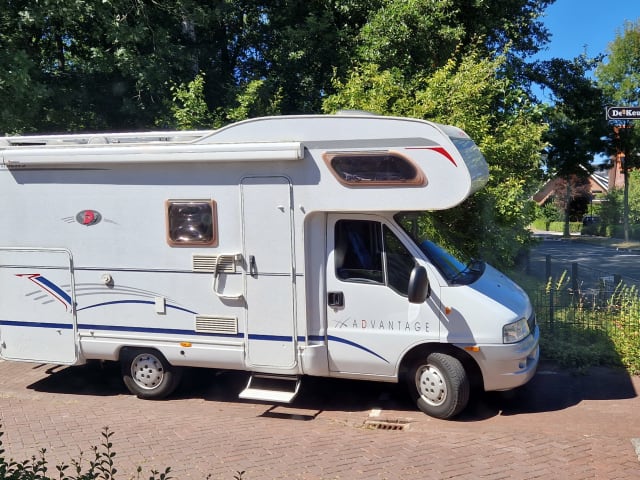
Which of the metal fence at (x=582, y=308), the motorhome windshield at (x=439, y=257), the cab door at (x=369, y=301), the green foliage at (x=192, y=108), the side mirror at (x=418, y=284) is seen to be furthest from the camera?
the green foliage at (x=192, y=108)

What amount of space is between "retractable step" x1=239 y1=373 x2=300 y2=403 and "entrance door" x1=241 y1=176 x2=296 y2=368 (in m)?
0.28

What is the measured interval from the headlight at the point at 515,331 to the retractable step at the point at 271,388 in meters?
2.13

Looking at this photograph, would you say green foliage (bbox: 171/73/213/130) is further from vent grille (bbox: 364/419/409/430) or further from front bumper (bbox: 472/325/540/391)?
front bumper (bbox: 472/325/540/391)

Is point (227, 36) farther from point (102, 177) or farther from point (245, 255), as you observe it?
point (245, 255)

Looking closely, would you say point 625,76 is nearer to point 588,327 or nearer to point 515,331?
point 588,327

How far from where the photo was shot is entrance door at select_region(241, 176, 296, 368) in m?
6.02

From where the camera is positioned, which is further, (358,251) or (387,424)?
(358,251)

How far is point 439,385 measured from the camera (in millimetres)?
5859

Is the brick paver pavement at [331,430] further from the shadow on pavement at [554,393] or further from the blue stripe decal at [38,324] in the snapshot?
the blue stripe decal at [38,324]

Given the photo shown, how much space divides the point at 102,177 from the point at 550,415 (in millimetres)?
5236

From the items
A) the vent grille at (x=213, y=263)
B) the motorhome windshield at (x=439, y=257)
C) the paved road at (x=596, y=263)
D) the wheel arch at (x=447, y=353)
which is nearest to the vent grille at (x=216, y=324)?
the vent grille at (x=213, y=263)

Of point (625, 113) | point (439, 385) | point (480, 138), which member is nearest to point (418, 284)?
point (439, 385)

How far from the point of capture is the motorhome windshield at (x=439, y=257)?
5945 mm

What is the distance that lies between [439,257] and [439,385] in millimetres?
1266
